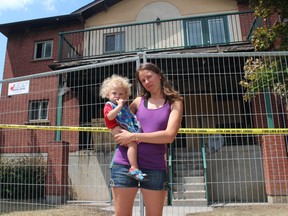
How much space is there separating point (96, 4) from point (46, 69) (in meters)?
3.75

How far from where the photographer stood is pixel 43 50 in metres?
13.7

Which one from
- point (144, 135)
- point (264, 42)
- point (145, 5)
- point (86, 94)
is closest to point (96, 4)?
point (145, 5)

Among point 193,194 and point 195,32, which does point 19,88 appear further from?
point 195,32

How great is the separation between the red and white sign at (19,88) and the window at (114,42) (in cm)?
788

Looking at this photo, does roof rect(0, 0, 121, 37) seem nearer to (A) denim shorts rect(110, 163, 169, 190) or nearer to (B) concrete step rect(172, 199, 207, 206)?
(B) concrete step rect(172, 199, 207, 206)

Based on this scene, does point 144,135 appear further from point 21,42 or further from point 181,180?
point 21,42

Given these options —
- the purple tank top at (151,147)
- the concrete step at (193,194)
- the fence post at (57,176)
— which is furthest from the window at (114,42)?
the purple tank top at (151,147)

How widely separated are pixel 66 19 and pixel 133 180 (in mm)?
12730

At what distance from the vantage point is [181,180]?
798 cm

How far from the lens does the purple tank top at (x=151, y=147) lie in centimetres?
208

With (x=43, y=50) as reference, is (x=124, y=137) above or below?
below

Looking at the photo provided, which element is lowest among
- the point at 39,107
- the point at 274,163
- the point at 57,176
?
the point at 57,176

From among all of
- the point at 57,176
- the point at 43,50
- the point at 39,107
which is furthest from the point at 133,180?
the point at 43,50

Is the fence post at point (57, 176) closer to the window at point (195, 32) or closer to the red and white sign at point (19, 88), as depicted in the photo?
the red and white sign at point (19, 88)
